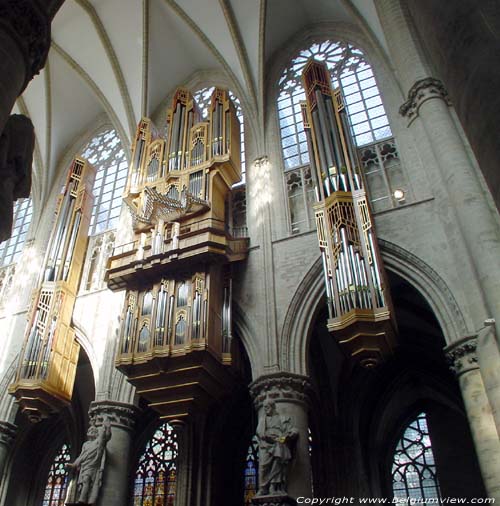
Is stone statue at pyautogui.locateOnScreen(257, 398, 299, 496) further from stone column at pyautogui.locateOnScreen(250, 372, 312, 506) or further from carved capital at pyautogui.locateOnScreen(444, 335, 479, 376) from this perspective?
carved capital at pyautogui.locateOnScreen(444, 335, 479, 376)

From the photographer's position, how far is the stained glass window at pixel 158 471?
47.4ft

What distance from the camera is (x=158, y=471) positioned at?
1491 cm

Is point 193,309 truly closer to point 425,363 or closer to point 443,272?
point 443,272

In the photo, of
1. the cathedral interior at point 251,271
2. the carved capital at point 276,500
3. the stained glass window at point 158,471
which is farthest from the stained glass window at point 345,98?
the stained glass window at point 158,471

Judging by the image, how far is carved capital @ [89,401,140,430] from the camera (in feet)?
37.9

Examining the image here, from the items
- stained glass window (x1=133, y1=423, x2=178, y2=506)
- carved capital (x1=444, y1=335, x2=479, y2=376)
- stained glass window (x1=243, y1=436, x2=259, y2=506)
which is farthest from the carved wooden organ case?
stained glass window (x1=133, y1=423, x2=178, y2=506)

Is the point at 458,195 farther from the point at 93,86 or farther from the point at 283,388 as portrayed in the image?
the point at 93,86

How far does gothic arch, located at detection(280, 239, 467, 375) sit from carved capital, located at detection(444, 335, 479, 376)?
26cm

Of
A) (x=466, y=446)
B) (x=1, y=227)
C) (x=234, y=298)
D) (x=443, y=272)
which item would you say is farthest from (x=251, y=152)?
(x=1, y=227)

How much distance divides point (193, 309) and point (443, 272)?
16.3ft

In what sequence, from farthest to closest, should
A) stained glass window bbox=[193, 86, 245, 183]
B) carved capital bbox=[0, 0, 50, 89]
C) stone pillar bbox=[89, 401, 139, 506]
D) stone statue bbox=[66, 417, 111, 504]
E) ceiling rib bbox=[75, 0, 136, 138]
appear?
ceiling rib bbox=[75, 0, 136, 138], stained glass window bbox=[193, 86, 245, 183], stone pillar bbox=[89, 401, 139, 506], stone statue bbox=[66, 417, 111, 504], carved capital bbox=[0, 0, 50, 89]

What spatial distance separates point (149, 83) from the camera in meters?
17.7

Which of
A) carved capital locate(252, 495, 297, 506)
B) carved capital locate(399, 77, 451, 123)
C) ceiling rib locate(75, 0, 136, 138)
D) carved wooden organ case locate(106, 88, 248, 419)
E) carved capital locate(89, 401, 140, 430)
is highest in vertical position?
ceiling rib locate(75, 0, 136, 138)

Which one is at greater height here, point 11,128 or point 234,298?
point 234,298
